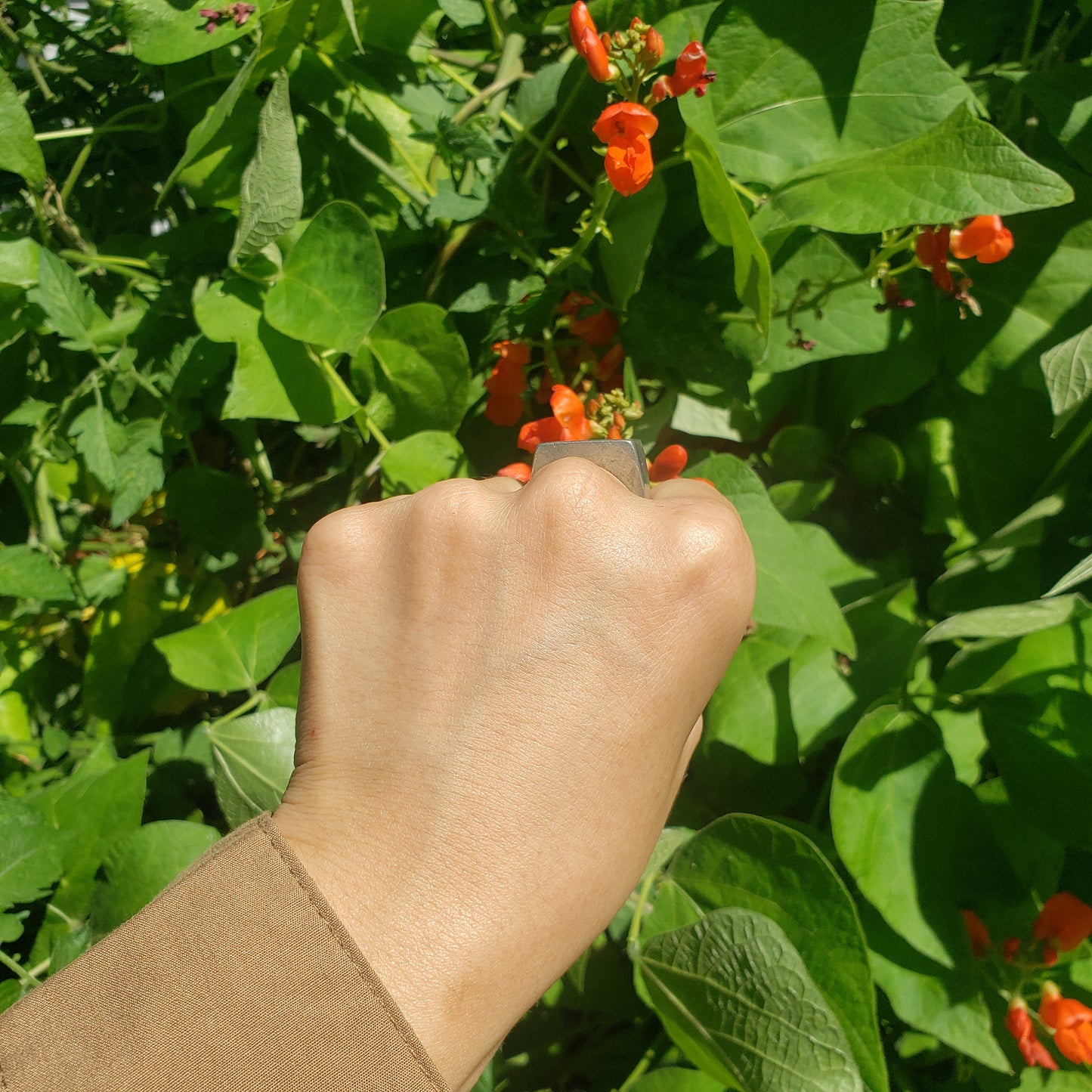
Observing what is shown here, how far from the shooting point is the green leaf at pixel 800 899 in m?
0.69

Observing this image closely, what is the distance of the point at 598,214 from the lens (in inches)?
28.3

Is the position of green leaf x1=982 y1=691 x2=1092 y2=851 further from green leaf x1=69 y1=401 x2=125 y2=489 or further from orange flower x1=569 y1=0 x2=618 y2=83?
green leaf x1=69 y1=401 x2=125 y2=489

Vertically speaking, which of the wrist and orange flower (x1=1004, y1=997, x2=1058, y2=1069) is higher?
the wrist

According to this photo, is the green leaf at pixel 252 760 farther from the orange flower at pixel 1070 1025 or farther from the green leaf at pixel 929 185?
the orange flower at pixel 1070 1025

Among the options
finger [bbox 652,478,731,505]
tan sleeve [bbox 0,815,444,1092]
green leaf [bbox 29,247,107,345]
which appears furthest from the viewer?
green leaf [bbox 29,247,107,345]

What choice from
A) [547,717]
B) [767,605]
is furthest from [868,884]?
[547,717]

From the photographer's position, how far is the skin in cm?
46

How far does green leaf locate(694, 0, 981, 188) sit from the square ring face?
0.37 m

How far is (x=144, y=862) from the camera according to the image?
0.79m

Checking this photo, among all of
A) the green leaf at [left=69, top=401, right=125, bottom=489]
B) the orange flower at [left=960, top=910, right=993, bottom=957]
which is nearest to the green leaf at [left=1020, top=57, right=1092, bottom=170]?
the orange flower at [left=960, top=910, right=993, bottom=957]

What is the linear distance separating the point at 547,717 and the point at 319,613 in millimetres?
182

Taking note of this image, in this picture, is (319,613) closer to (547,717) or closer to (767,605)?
(547,717)

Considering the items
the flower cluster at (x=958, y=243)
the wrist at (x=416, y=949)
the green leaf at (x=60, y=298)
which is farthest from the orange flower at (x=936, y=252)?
the green leaf at (x=60, y=298)

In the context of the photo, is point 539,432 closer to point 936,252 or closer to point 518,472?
point 518,472
